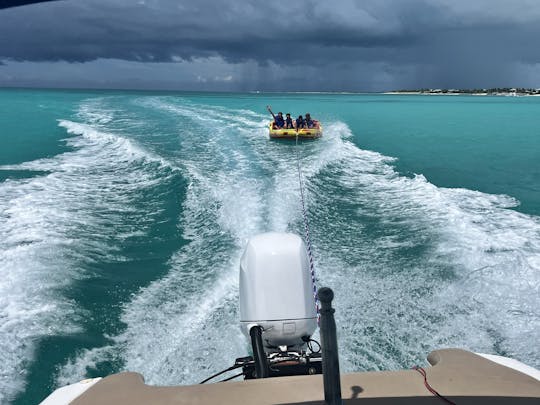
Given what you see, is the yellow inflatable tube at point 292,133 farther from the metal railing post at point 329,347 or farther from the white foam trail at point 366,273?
the metal railing post at point 329,347

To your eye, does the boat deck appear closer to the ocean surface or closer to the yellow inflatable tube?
the ocean surface

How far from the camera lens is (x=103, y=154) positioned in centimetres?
1305

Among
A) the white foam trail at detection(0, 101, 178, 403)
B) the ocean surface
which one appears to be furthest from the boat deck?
the white foam trail at detection(0, 101, 178, 403)

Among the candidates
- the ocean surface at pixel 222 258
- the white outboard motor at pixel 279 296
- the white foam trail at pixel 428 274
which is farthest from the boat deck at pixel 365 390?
the white foam trail at pixel 428 274

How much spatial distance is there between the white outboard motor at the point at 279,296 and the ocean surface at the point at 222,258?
2.62ft

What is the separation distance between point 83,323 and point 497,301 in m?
4.37

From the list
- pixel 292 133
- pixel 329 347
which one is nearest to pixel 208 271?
pixel 329 347

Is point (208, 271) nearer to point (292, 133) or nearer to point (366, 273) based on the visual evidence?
point (366, 273)

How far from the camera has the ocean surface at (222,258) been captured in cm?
391

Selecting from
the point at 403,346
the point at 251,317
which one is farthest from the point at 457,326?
the point at 251,317

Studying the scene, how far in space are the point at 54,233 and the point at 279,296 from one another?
15.0ft

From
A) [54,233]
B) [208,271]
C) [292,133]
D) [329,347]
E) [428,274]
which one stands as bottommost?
[428,274]

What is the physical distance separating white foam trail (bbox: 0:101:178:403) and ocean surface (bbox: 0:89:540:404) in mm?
25

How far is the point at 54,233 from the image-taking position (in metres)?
6.40
